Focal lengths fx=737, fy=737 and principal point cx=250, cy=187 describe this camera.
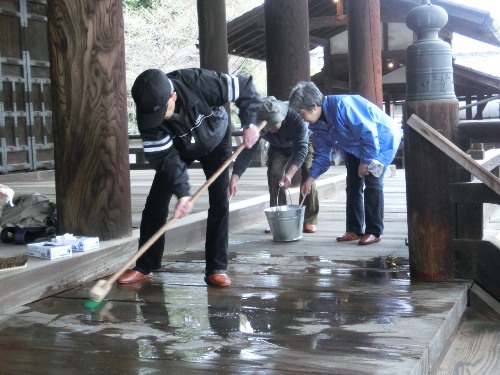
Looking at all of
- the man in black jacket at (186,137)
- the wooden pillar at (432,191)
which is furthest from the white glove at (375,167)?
the man in black jacket at (186,137)

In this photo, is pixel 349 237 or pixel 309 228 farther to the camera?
pixel 309 228

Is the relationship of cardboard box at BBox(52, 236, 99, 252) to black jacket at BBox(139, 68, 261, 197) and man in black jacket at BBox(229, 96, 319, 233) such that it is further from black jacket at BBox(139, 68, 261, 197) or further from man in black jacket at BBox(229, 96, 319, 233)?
man in black jacket at BBox(229, 96, 319, 233)

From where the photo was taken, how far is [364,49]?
9.51 meters

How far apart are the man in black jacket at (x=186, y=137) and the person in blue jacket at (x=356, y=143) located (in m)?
1.05

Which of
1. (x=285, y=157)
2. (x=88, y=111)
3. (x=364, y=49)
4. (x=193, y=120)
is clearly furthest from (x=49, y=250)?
(x=364, y=49)

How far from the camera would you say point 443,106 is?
414cm

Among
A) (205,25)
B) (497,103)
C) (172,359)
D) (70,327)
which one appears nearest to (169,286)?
(70,327)

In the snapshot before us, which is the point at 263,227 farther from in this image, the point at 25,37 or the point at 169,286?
the point at 25,37

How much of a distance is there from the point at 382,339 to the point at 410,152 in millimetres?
1462

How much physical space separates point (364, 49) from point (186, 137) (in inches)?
236

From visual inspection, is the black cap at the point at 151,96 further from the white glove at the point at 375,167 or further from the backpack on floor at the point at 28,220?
the white glove at the point at 375,167

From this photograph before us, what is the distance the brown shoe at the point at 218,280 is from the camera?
4.16m

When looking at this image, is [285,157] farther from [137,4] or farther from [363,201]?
[137,4]

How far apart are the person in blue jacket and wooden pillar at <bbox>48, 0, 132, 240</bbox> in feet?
4.29
